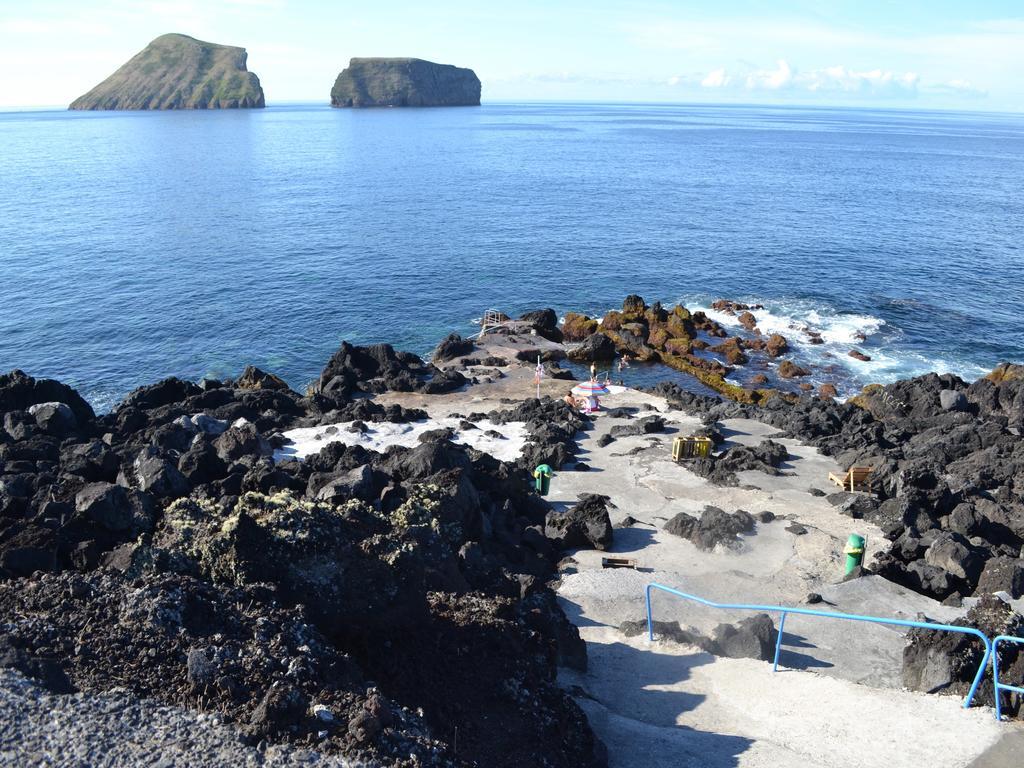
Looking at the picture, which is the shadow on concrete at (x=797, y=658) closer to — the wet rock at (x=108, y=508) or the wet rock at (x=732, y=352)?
the wet rock at (x=108, y=508)

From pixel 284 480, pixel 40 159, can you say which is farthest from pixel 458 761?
pixel 40 159

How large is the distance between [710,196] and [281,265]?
6303 centimetres

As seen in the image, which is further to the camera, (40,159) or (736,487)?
(40,159)

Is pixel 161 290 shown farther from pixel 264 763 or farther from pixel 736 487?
pixel 264 763

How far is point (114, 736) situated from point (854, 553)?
57.1 ft

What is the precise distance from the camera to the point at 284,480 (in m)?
22.7

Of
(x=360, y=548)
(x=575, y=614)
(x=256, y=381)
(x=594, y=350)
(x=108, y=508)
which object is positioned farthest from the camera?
(x=594, y=350)

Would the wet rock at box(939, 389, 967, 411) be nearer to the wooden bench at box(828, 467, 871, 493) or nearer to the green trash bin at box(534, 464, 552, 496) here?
the wooden bench at box(828, 467, 871, 493)

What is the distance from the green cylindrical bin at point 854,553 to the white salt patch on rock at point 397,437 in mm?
13203

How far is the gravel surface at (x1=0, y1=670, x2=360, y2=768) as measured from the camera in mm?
10062

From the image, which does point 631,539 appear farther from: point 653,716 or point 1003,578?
point 1003,578

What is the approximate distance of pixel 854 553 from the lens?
20594mm

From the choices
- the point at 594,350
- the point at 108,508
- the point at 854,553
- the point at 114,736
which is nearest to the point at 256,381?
the point at 594,350

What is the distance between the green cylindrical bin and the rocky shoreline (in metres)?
0.34
